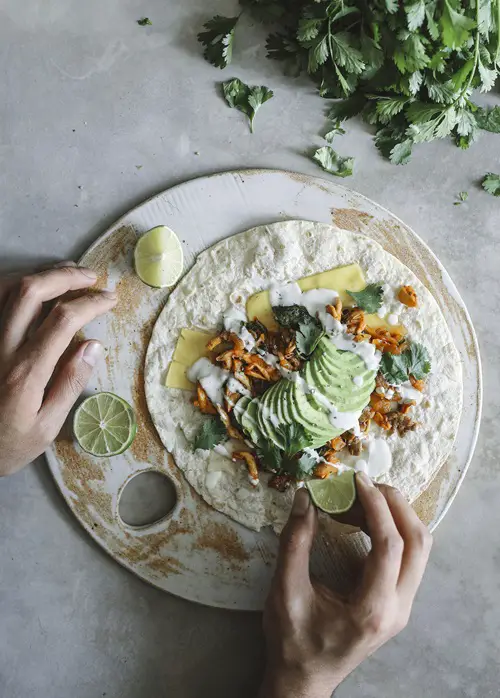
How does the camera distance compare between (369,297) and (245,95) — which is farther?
(245,95)

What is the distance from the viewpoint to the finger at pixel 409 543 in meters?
2.60

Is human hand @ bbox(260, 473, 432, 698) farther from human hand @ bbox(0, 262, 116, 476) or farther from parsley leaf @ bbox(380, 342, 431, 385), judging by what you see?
human hand @ bbox(0, 262, 116, 476)

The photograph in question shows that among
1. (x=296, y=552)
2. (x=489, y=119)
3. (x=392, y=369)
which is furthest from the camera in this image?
(x=489, y=119)

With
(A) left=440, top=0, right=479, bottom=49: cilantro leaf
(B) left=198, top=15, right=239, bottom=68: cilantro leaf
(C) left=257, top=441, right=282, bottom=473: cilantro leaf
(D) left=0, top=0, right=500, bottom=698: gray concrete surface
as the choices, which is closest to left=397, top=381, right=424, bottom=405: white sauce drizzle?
(D) left=0, top=0, right=500, bottom=698: gray concrete surface

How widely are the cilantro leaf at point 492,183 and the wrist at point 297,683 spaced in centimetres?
240

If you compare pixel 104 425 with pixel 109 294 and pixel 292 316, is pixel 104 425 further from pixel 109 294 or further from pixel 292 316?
pixel 292 316

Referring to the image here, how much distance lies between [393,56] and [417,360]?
1.33 meters

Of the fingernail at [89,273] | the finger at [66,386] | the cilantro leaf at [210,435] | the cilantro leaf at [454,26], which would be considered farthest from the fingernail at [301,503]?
the cilantro leaf at [454,26]

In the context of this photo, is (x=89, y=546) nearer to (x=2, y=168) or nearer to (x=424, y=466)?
(x=424, y=466)

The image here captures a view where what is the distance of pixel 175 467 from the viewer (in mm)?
2904

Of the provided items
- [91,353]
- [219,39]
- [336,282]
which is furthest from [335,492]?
[219,39]

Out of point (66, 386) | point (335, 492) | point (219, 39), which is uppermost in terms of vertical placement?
point (219, 39)

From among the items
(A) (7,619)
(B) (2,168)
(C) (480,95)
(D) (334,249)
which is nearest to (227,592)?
(A) (7,619)

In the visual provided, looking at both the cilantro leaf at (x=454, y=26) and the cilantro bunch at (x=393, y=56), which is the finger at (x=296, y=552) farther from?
the cilantro leaf at (x=454, y=26)
